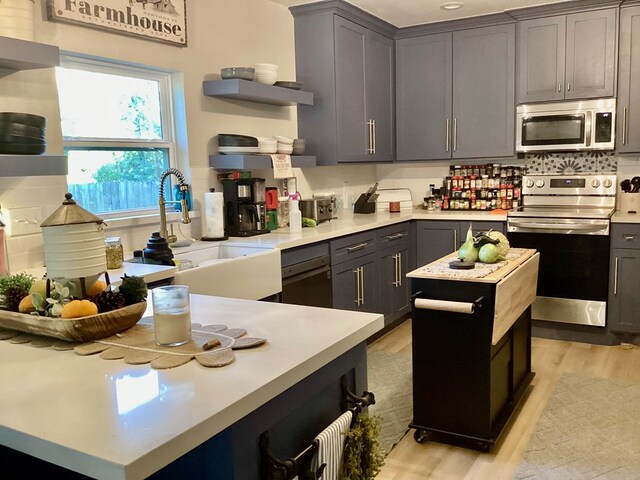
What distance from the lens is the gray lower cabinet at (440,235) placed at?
15.4 ft

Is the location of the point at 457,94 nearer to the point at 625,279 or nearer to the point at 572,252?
the point at 572,252

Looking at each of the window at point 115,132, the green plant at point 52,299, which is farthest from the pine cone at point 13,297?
the window at point 115,132

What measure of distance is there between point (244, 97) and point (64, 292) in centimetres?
263

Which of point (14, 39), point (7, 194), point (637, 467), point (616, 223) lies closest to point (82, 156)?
point (7, 194)

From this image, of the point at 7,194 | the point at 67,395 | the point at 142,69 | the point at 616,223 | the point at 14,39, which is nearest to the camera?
the point at 67,395

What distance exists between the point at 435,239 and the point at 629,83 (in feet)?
6.19

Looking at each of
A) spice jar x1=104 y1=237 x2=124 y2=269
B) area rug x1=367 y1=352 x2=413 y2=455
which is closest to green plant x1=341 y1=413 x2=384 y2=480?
area rug x1=367 y1=352 x2=413 y2=455

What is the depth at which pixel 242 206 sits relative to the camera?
3.68 meters

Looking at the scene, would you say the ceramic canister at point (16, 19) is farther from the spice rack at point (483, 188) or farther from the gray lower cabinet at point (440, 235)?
the spice rack at point (483, 188)

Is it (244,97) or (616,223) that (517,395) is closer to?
(616,223)

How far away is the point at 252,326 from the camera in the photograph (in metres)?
1.50

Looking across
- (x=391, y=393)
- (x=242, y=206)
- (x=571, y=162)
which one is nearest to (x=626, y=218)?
(x=571, y=162)

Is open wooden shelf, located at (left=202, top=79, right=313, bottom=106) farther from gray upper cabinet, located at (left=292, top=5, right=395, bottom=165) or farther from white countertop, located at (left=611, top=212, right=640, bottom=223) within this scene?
white countertop, located at (left=611, top=212, right=640, bottom=223)

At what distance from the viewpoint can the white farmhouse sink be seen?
2.71 metres
